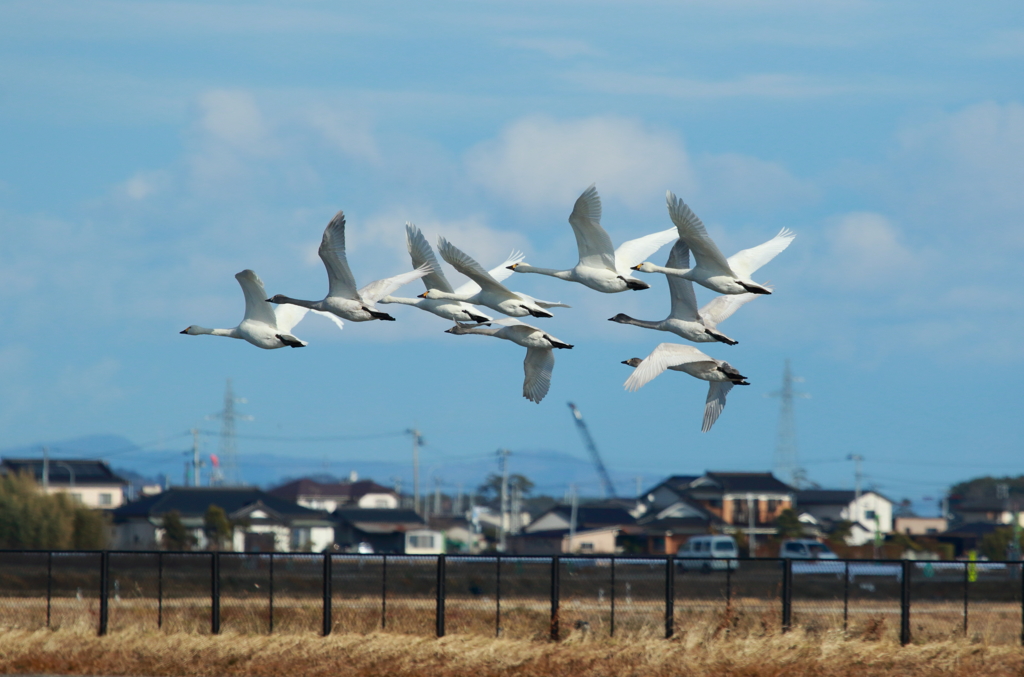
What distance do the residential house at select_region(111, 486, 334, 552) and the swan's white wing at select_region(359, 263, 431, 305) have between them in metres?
51.2

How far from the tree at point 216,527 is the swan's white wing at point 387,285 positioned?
170 ft

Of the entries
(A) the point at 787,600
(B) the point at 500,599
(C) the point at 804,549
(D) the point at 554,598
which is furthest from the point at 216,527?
(A) the point at 787,600

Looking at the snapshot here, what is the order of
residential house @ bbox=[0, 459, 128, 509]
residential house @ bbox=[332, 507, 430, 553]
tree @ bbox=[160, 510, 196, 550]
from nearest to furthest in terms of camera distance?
tree @ bbox=[160, 510, 196, 550] → residential house @ bbox=[332, 507, 430, 553] → residential house @ bbox=[0, 459, 128, 509]

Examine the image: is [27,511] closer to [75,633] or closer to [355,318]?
[75,633]

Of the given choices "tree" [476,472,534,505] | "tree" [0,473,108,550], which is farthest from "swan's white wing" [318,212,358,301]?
"tree" [476,472,534,505]

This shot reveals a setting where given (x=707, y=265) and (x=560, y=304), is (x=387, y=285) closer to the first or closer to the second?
(x=560, y=304)

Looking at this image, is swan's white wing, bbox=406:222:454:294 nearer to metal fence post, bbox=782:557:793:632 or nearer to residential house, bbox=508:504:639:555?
metal fence post, bbox=782:557:793:632

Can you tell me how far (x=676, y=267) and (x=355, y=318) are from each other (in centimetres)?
377

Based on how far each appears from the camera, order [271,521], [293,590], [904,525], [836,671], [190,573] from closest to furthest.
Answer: [836,671] < [293,590] < [190,573] < [271,521] < [904,525]

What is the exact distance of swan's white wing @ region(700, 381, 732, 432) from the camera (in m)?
14.1

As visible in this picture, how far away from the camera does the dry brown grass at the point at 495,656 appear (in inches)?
715

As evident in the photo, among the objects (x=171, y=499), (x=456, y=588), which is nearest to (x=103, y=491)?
(x=171, y=499)

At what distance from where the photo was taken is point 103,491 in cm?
8700

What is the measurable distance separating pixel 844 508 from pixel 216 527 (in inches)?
1729
